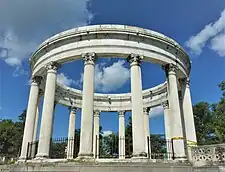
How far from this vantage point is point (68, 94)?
3306cm

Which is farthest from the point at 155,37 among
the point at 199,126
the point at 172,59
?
the point at 199,126

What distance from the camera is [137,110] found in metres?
19.2

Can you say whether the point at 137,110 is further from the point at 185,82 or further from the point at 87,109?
the point at 185,82

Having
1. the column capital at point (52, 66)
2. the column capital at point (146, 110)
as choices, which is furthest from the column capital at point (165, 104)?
the column capital at point (52, 66)

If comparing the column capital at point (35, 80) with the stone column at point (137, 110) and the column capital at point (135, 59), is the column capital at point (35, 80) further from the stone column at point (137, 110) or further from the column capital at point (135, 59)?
the column capital at point (135, 59)

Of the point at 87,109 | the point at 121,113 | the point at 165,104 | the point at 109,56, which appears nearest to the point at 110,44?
the point at 109,56

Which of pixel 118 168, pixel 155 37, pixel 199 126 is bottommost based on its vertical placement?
pixel 118 168

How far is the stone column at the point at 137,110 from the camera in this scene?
18059 mm

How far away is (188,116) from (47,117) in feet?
51.2

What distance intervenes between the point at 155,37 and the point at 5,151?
216 ft

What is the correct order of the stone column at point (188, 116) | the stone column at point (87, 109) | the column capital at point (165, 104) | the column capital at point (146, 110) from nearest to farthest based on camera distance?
the stone column at point (87, 109), the stone column at point (188, 116), the column capital at point (165, 104), the column capital at point (146, 110)

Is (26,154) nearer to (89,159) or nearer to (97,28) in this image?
(89,159)

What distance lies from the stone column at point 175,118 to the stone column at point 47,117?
1210 cm

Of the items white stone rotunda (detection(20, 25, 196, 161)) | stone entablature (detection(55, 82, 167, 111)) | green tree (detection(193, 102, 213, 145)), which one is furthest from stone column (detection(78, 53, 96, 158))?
green tree (detection(193, 102, 213, 145))
